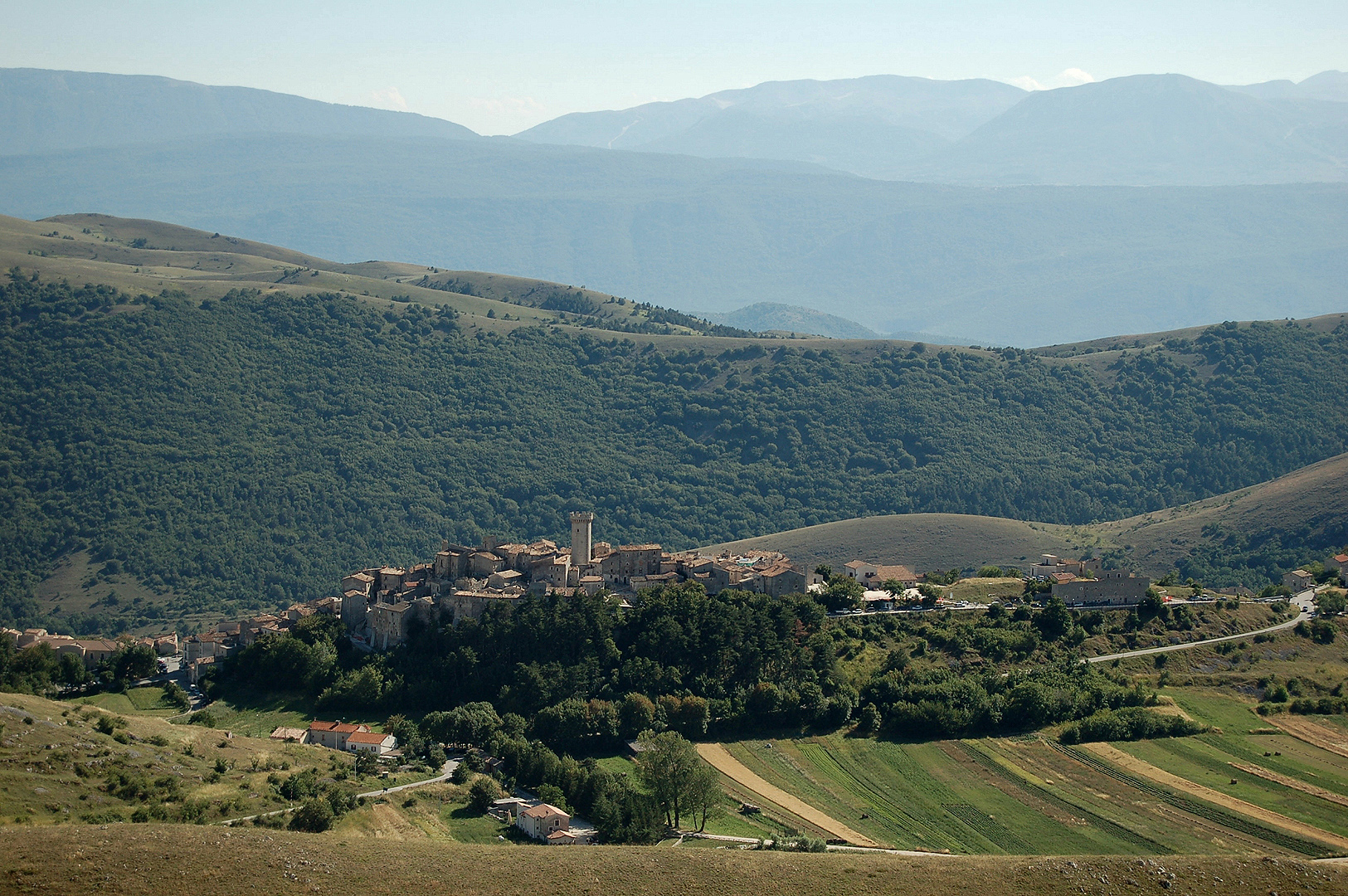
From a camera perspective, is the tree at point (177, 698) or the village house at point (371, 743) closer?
the village house at point (371, 743)

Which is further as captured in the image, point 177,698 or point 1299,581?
point 1299,581

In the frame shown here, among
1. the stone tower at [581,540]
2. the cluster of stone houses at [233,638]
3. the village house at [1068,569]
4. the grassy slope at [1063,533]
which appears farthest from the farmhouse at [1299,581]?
the cluster of stone houses at [233,638]

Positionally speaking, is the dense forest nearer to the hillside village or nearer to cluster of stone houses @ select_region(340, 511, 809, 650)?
the hillside village

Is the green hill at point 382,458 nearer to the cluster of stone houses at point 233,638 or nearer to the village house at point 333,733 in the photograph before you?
→ the cluster of stone houses at point 233,638

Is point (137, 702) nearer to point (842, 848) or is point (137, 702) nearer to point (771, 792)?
point (771, 792)

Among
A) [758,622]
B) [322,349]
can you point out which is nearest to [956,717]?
[758,622]

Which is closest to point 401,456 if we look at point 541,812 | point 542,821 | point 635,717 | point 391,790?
point 635,717
